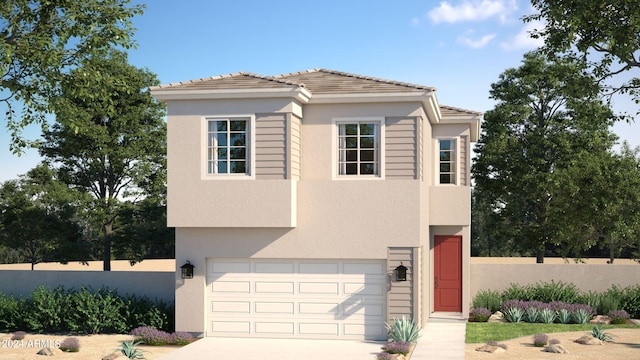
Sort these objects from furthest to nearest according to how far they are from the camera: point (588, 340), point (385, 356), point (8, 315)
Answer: point (8, 315) → point (588, 340) → point (385, 356)

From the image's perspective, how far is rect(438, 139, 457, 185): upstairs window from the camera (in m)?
22.4

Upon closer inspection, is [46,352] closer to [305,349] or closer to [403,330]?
[305,349]

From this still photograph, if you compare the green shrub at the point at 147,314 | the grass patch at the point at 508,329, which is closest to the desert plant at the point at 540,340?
the grass patch at the point at 508,329

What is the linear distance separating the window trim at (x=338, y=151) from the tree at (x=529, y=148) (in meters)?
18.8

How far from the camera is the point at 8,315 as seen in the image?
20219mm

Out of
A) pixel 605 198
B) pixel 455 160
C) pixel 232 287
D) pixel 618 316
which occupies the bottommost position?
pixel 618 316

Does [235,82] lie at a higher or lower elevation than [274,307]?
higher

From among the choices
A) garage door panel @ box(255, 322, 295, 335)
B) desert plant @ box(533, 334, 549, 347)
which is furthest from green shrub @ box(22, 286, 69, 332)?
desert plant @ box(533, 334, 549, 347)

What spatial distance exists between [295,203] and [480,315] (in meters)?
7.32

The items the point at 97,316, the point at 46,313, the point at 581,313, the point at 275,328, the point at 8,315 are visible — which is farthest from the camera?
Result: the point at 581,313

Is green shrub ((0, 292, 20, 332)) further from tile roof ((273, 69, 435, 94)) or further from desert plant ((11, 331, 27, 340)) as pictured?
tile roof ((273, 69, 435, 94))

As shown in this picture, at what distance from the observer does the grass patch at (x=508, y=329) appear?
60.7 feet

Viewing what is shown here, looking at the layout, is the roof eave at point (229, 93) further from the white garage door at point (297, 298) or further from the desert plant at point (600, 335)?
the desert plant at point (600, 335)

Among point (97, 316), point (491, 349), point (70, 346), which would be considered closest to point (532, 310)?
point (491, 349)
